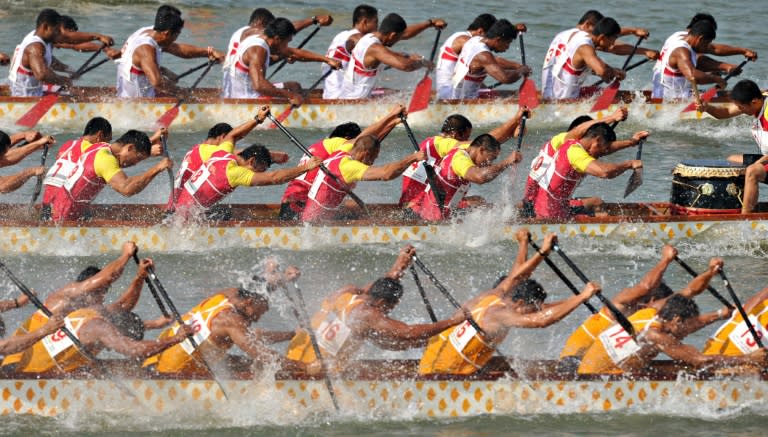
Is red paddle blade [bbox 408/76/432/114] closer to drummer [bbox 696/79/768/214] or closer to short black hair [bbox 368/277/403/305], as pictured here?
drummer [bbox 696/79/768/214]

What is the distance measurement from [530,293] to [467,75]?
8.83 metres

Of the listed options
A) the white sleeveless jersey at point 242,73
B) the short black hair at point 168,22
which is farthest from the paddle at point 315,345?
the white sleeveless jersey at point 242,73

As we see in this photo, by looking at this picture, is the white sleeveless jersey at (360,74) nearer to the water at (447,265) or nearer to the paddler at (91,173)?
the water at (447,265)

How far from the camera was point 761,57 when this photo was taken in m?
24.3

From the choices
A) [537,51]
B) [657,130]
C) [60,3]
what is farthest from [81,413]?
[60,3]

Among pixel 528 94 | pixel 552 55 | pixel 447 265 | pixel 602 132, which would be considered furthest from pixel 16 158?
pixel 552 55

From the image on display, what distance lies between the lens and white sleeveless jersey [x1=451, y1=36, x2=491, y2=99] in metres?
18.3

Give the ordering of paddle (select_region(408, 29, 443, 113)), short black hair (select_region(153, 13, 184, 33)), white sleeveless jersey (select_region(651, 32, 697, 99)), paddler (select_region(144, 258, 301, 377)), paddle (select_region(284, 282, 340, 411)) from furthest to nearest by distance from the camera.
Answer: white sleeveless jersey (select_region(651, 32, 697, 99))
paddle (select_region(408, 29, 443, 113))
short black hair (select_region(153, 13, 184, 33))
paddle (select_region(284, 282, 340, 411))
paddler (select_region(144, 258, 301, 377))

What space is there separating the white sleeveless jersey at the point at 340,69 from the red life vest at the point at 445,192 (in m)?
4.96

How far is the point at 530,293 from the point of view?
10.0 metres

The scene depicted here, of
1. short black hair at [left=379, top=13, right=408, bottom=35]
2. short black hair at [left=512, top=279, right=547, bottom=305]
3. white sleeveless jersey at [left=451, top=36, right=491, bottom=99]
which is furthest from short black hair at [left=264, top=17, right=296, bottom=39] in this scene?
short black hair at [left=512, top=279, right=547, bottom=305]

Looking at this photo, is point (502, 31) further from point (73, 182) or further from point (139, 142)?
point (73, 182)

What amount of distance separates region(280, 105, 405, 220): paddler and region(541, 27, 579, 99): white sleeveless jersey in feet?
16.5

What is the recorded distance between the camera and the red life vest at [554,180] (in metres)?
13.8
